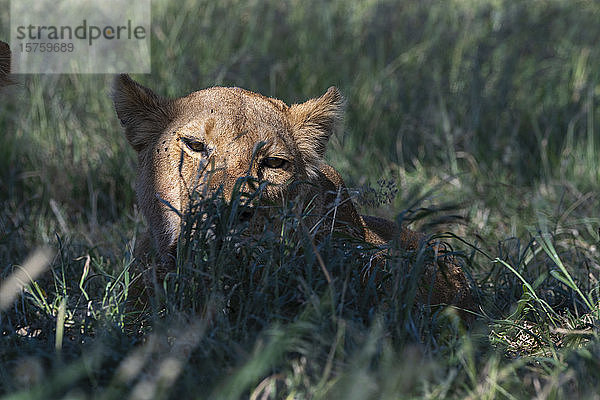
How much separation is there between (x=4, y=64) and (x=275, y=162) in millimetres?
1525

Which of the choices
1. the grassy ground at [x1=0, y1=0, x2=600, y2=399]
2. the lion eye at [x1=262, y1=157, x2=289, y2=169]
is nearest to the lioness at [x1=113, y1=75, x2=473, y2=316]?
the lion eye at [x1=262, y1=157, x2=289, y2=169]

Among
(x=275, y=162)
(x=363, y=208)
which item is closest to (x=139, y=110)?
(x=275, y=162)

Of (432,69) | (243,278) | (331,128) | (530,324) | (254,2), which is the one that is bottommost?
(530,324)

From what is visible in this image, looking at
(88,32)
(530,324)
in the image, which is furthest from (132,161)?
(530,324)

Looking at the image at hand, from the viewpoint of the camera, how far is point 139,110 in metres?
3.63

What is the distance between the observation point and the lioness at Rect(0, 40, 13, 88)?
12.6 feet

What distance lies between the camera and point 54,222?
5137mm

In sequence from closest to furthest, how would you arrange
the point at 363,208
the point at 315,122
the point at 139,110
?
the point at 139,110 < the point at 315,122 < the point at 363,208

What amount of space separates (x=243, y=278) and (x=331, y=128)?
1.21m

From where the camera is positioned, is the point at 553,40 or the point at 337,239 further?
the point at 553,40

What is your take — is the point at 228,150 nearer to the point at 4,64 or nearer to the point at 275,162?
the point at 275,162

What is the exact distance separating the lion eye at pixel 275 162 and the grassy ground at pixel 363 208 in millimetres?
390

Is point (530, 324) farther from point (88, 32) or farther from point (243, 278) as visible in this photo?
point (88, 32)

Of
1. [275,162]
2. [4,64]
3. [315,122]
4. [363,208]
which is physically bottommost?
[363,208]
